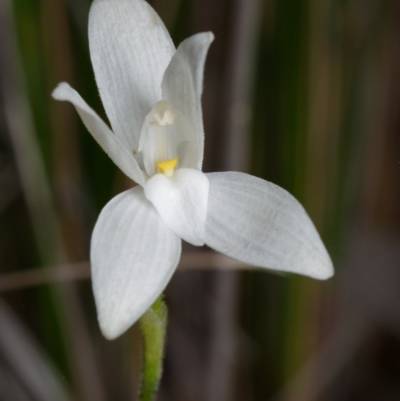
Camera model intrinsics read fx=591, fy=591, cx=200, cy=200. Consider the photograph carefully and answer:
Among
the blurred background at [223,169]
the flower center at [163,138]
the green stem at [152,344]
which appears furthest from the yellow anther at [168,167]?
the blurred background at [223,169]

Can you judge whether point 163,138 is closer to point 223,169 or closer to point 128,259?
point 128,259

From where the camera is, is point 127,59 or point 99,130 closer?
point 99,130

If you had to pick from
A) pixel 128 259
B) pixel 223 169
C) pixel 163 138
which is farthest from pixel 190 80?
pixel 223 169

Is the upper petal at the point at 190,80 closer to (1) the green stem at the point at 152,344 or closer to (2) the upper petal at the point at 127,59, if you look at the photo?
(2) the upper petal at the point at 127,59

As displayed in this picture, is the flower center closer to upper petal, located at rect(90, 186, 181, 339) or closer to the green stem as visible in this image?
upper petal, located at rect(90, 186, 181, 339)

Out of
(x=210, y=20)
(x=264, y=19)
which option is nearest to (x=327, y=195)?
(x=264, y=19)

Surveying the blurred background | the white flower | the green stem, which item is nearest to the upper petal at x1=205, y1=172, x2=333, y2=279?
the white flower

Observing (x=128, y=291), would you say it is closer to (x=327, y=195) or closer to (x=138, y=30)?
(x=138, y=30)
